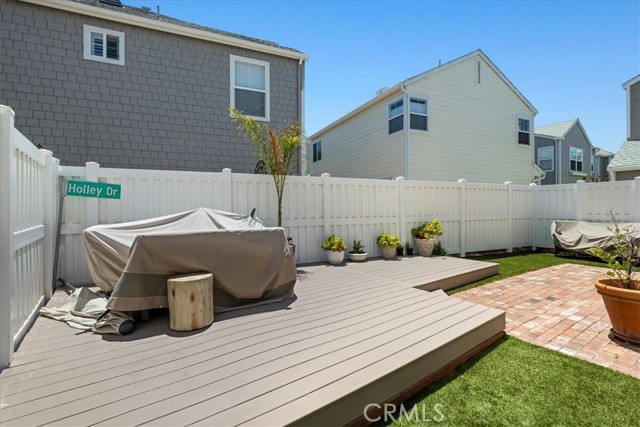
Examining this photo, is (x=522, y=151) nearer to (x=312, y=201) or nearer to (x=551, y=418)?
(x=312, y=201)

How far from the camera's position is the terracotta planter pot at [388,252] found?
6.24 metres

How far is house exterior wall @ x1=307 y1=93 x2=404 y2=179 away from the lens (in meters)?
10.9

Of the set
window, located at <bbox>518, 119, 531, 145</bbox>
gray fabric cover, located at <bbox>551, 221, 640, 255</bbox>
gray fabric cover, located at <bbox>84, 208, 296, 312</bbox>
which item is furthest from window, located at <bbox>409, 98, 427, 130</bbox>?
gray fabric cover, located at <bbox>84, 208, 296, 312</bbox>

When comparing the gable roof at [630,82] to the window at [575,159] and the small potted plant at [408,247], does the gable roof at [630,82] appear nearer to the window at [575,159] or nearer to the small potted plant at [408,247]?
the window at [575,159]

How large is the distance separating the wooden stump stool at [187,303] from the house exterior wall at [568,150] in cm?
2025

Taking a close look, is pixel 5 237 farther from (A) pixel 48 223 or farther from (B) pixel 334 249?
(B) pixel 334 249

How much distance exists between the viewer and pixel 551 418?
6.28 ft

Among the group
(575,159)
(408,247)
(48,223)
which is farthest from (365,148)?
(575,159)

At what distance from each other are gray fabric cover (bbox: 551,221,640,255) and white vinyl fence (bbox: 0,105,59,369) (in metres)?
9.68

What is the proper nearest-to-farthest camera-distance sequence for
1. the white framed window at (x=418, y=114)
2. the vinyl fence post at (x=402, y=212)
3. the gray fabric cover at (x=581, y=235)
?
the vinyl fence post at (x=402, y=212) < the gray fabric cover at (x=581, y=235) < the white framed window at (x=418, y=114)

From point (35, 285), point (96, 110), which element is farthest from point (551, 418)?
point (96, 110)

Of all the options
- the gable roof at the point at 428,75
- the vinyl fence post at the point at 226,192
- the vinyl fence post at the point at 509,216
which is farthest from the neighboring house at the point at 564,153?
the vinyl fence post at the point at 226,192

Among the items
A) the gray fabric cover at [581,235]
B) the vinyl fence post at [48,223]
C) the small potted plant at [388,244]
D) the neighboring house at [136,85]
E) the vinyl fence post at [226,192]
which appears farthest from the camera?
the gray fabric cover at [581,235]

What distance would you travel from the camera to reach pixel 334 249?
18.4ft
